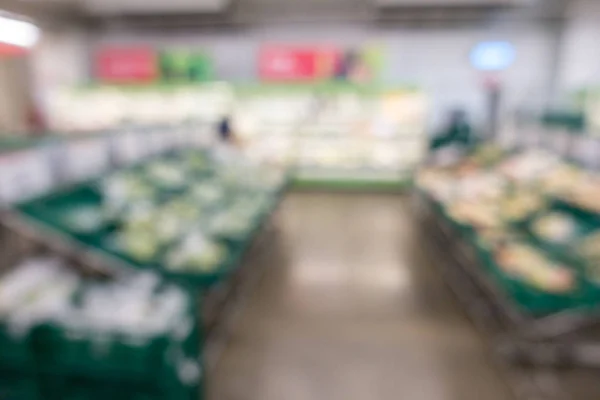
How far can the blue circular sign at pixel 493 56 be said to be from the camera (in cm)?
1000

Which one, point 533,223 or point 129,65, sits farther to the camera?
point 129,65

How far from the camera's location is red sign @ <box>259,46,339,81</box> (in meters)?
9.38

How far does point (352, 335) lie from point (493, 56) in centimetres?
806

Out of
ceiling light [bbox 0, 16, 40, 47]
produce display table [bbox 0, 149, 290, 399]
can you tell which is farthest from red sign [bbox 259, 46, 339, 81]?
ceiling light [bbox 0, 16, 40, 47]

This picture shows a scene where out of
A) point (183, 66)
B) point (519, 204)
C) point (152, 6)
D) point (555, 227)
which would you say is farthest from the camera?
point (183, 66)

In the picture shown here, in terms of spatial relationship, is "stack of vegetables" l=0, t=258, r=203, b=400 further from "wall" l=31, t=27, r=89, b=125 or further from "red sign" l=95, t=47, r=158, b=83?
"wall" l=31, t=27, r=89, b=125

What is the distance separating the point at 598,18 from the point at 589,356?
8.12 meters

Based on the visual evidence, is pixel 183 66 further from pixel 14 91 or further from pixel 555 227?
pixel 555 227

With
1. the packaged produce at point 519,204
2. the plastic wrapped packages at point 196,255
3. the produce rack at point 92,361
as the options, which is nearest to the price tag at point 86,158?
the plastic wrapped packages at point 196,255

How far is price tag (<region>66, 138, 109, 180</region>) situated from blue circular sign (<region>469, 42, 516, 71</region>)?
8.23 m

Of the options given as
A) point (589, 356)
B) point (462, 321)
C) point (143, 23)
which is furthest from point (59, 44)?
point (589, 356)

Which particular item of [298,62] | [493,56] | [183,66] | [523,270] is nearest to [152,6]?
[183,66]

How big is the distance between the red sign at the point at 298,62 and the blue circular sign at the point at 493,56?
9.65ft

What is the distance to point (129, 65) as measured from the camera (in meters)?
9.90
